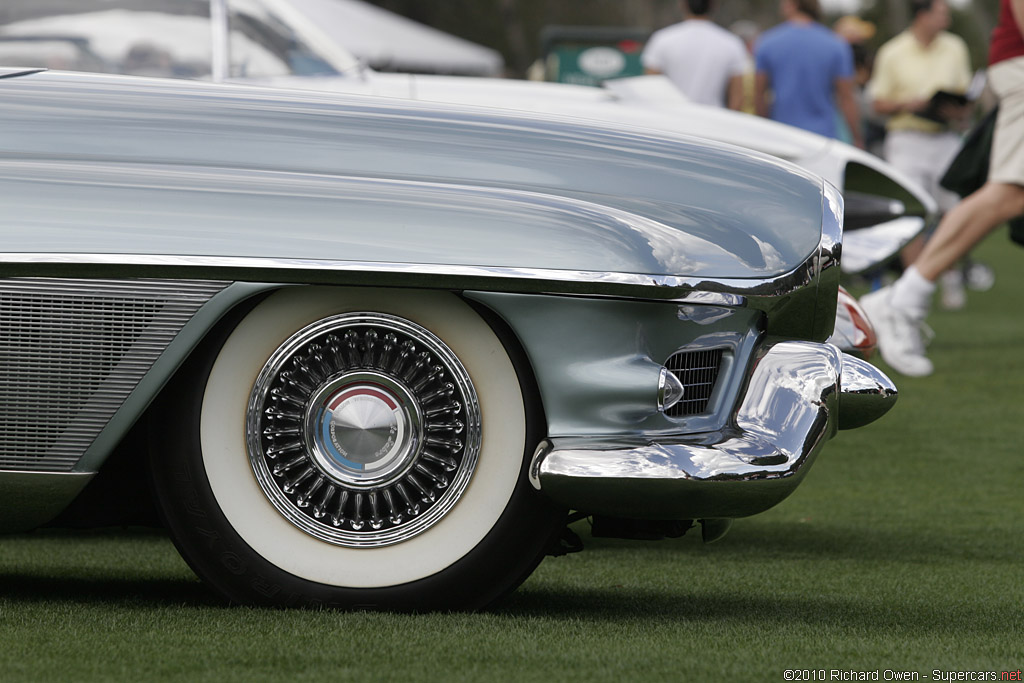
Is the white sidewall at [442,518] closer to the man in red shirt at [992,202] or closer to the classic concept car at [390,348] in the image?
the classic concept car at [390,348]

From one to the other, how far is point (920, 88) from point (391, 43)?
923 centimetres

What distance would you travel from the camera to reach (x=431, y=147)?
3.15 meters

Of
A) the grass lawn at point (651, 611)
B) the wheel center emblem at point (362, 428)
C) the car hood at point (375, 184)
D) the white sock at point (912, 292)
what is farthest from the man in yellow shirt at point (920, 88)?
the wheel center emblem at point (362, 428)

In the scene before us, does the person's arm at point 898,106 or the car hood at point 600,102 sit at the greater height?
the car hood at point 600,102

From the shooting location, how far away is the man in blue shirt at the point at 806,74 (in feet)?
28.7

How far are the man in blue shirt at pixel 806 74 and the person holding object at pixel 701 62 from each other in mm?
308

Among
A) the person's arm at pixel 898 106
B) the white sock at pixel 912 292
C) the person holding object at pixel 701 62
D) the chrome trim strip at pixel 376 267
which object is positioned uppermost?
the chrome trim strip at pixel 376 267

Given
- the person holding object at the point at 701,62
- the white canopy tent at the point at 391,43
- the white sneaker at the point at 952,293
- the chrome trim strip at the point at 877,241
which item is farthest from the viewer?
the white canopy tent at the point at 391,43

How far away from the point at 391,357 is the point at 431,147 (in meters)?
0.44

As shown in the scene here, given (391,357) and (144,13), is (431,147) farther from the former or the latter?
(144,13)

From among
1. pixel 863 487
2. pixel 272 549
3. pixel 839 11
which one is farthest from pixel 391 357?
pixel 839 11

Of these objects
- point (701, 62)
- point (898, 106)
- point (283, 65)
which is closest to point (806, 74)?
point (701, 62)

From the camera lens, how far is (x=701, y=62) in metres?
8.44

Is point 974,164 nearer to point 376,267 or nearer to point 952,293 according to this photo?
point 376,267
